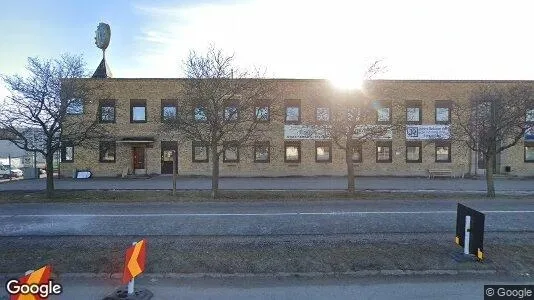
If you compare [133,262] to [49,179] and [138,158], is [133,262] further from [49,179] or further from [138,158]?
[138,158]

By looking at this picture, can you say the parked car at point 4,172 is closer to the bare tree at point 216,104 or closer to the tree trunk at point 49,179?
the tree trunk at point 49,179

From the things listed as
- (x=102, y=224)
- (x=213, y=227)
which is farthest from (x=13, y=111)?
(x=213, y=227)

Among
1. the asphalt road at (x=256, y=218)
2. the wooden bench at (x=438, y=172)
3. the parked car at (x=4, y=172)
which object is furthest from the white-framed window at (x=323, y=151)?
the parked car at (x=4, y=172)

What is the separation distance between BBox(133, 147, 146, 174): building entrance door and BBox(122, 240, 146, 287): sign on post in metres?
22.7

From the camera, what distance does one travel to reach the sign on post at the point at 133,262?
16.0 ft

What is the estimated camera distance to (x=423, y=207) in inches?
527

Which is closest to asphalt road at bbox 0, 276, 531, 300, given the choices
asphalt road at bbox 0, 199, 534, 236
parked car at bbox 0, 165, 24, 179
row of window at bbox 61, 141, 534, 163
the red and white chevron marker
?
the red and white chevron marker

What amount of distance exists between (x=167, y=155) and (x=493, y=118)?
20.5 metres

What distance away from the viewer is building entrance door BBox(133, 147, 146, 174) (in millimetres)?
Result: 26609

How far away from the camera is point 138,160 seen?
87.8 ft

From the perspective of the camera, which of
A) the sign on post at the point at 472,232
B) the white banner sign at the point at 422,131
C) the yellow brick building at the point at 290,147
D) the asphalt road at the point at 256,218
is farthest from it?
the white banner sign at the point at 422,131

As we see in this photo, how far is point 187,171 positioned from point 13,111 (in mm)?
12670

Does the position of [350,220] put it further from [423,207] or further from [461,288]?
[461,288]

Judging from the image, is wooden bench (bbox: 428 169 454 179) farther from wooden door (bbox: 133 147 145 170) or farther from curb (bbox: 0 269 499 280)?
wooden door (bbox: 133 147 145 170)
